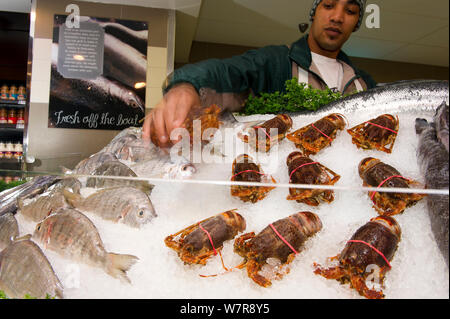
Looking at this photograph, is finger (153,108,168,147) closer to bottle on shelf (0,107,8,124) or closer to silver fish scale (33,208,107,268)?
silver fish scale (33,208,107,268)

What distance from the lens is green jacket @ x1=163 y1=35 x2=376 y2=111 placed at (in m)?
0.73

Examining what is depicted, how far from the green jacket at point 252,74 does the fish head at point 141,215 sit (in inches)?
11.5

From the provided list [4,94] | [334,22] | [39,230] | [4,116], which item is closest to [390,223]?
[334,22]

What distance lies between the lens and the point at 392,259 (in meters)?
0.55

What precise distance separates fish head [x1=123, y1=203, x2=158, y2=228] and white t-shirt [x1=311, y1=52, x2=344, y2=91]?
0.57 meters

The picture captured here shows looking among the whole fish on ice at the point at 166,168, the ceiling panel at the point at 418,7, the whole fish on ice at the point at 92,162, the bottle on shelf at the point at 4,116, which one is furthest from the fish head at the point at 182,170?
the bottle on shelf at the point at 4,116

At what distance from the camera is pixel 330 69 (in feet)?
2.55

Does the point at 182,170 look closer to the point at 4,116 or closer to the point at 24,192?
the point at 24,192

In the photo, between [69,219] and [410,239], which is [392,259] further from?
[69,219]

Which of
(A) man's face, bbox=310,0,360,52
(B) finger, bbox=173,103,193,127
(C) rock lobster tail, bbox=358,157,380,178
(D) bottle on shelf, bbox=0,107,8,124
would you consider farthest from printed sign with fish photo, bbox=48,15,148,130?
(D) bottle on shelf, bbox=0,107,8,124

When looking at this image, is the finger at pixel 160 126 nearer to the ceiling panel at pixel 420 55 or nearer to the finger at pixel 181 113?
the finger at pixel 181 113
